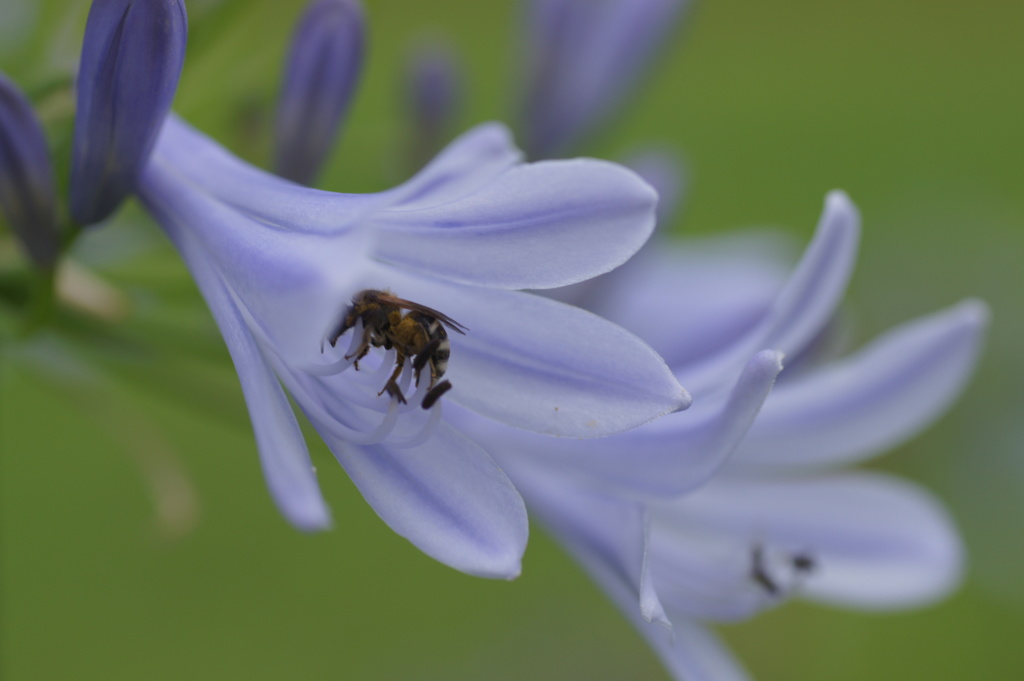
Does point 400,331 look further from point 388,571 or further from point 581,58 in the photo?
point 388,571

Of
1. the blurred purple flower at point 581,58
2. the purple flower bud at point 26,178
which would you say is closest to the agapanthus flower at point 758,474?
the blurred purple flower at point 581,58

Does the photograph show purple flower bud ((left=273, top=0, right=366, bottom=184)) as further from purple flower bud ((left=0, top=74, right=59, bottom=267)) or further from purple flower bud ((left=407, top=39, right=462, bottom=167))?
purple flower bud ((left=407, top=39, right=462, bottom=167))

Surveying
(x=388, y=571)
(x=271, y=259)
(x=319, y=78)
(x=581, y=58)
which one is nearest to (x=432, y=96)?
(x=581, y=58)

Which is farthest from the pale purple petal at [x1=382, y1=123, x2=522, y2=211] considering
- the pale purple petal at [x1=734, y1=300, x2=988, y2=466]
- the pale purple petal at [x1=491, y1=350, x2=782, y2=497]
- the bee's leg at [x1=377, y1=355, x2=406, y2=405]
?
the pale purple petal at [x1=734, y1=300, x2=988, y2=466]

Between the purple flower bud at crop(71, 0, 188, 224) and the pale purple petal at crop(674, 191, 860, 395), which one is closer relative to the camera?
the purple flower bud at crop(71, 0, 188, 224)

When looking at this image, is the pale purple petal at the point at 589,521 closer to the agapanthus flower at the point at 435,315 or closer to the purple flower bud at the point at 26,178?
the agapanthus flower at the point at 435,315

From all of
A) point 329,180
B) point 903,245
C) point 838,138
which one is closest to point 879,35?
point 838,138

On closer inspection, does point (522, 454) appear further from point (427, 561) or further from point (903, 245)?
point (903, 245)
